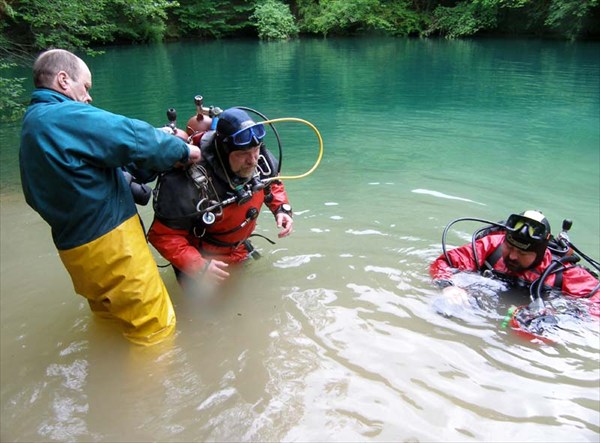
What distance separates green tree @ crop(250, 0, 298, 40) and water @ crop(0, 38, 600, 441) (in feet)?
84.0

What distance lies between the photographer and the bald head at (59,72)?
103 inches

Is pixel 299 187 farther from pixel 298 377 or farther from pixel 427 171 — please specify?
pixel 298 377

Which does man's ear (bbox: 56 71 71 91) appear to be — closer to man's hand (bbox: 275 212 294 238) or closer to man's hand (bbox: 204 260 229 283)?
man's hand (bbox: 204 260 229 283)

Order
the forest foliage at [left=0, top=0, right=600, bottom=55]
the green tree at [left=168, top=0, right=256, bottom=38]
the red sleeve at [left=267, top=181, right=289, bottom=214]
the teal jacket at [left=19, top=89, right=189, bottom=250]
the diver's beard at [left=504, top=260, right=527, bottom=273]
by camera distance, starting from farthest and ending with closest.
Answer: the green tree at [left=168, top=0, right=256, bottom=38] → the forest foliage at [left=0, top=0, right=600, bottom=55] → the red sleeve at [left=267, top=181, right=289, bottom=214] → the diver's beard at [left=504, top=260, right=527, bottom=273] → the teal jacket at [left=19, top=89, right=189, bottom=250]

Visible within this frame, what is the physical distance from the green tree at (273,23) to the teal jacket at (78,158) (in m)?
31.1

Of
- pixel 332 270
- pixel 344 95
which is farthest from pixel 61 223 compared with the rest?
pixel 344 95

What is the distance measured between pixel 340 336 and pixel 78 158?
2142mm

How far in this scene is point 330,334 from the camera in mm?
3525

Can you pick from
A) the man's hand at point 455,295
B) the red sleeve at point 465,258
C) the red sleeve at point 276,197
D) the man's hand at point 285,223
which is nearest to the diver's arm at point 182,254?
the man's hand at point 285,223

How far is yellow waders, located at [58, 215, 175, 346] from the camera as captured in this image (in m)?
2.72

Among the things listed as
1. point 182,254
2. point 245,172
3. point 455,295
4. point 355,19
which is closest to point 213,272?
point 182,254

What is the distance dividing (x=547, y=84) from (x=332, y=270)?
41.6ft

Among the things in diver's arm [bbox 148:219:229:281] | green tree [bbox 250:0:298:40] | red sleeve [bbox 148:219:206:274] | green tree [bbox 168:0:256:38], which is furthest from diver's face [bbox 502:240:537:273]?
green tree [bbox 168:0:256:38]

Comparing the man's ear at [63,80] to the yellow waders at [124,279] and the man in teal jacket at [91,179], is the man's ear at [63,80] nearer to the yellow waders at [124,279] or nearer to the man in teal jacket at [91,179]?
the man in teal jacket at [91,179]
